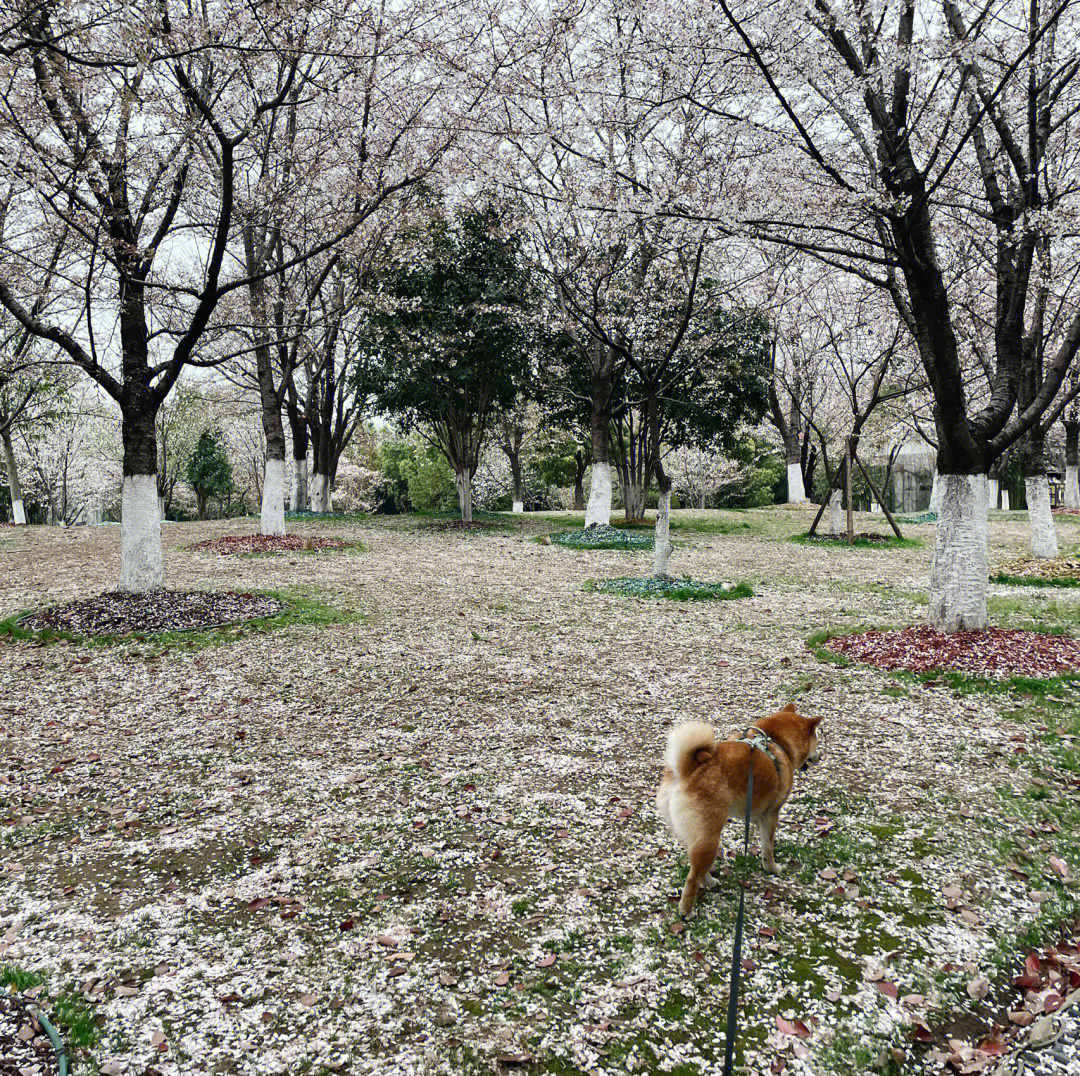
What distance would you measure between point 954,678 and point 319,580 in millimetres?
10820

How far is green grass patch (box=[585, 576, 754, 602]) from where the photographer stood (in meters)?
11.7

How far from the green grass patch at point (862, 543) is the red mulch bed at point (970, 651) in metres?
11.0

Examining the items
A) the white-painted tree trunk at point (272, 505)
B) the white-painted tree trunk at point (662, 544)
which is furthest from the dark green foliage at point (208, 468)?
the white-painted tree trunk at point (662, 544)

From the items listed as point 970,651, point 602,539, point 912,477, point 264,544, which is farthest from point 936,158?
point 912,477

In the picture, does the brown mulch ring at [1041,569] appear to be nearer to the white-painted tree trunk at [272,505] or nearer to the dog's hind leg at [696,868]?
the dog's hind leg at [696,868]

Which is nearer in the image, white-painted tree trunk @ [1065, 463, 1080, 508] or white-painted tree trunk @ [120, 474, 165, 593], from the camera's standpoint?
white-painted tree trunk @ [120, 474, 165, 593]

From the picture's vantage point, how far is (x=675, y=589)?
11.9m

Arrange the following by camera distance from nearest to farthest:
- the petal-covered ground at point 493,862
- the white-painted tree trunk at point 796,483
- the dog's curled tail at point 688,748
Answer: the petal-covered ground at point 493,862 → the dog's curled tail at point 688,748 → the white-painted tree trunk at point 796,483

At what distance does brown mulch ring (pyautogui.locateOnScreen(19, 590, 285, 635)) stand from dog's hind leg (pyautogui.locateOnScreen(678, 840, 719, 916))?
7969mm

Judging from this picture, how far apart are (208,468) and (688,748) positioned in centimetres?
4149

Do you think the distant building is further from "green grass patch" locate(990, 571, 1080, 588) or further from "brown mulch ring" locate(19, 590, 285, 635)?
"brown mulch ring" locate(19, 590, 285, 635)

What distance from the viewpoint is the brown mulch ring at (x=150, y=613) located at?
359 inches

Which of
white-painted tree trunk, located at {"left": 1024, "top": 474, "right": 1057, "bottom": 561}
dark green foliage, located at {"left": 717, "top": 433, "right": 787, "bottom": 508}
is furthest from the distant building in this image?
white-painted tree trunk, located at {"left": 1024, "top": 474, "right": 1057, "bottom": 561}

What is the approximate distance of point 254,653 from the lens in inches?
333
